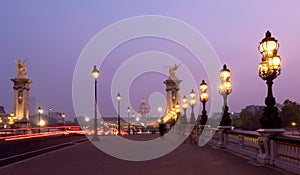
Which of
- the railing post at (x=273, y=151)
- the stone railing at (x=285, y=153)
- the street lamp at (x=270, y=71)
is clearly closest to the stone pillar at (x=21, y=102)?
the street lamp at (x=270, y=71)

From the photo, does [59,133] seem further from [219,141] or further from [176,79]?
[219,141]

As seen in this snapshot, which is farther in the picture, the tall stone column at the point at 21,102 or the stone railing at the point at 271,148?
the tall stone column at the point at 21,102

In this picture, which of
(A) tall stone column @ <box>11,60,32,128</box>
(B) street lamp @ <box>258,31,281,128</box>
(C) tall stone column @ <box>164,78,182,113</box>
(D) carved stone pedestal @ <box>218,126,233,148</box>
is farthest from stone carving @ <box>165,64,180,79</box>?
(B) street lamp @ <box>258,31,281,128</box>

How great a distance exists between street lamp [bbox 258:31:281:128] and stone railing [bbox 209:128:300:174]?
0.61 meters

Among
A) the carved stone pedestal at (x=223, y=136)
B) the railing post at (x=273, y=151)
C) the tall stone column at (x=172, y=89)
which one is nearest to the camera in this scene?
the railing post at (x=273, y=151)

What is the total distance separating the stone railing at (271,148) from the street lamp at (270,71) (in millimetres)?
609

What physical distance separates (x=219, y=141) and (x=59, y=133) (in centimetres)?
4898

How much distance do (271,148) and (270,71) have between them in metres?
3.14

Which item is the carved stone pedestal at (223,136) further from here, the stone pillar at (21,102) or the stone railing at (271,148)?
the stone pillar at (21,102)

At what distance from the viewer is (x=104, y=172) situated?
15.7 metres

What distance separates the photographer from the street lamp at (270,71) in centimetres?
1720

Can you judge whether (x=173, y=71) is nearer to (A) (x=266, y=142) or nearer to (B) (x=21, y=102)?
(B) (x=21, y=102)

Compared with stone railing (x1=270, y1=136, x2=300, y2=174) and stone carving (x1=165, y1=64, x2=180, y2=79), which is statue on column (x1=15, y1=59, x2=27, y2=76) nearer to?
stone carving (x1=165, y1=64, x2=180, y2=79)

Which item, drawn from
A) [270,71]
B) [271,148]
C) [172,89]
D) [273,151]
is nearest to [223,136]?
[270,71]
